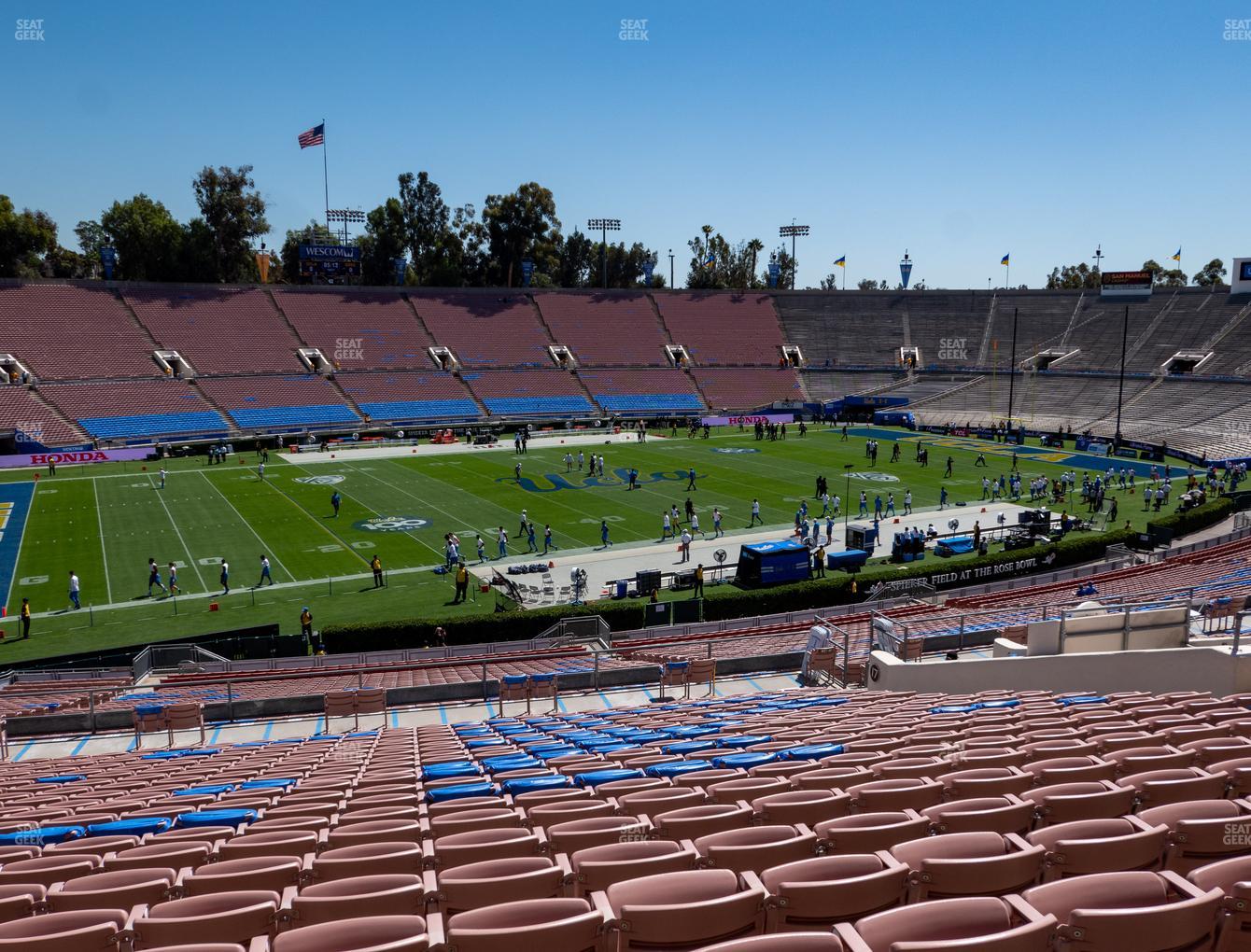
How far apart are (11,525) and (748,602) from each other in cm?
3109

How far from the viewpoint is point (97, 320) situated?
66875 mm

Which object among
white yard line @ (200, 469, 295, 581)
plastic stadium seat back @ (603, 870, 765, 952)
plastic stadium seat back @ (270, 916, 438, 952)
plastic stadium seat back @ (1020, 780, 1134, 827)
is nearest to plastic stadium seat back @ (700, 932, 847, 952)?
plastic stadium seat back @ (603, 870, 765, 952)

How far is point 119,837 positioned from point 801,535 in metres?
30.3

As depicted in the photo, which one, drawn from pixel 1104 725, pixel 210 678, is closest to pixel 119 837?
pixel 1104 725

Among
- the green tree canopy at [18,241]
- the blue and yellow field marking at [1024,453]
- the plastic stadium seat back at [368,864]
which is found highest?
the green tree canopy at [18,241]

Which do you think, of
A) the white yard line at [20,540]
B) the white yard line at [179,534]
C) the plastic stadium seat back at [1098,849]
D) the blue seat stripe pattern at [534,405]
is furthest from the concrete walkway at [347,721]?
the blue seat stripe pattern at [534,405]

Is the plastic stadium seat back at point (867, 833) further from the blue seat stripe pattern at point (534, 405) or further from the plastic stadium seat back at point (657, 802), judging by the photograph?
the blue seat stripe pattern at point (534, 405)

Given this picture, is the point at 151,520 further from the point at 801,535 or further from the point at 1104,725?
the point at 1104,725

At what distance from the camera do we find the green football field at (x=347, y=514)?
2755cm

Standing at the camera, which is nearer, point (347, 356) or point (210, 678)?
point (210, 678)

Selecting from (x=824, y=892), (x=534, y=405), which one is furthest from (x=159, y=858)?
(x=534, y=405)

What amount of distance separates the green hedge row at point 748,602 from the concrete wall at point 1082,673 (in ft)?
36.3

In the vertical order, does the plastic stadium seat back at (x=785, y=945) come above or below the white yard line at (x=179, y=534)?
above

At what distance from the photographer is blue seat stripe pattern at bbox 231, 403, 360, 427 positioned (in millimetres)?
61375
